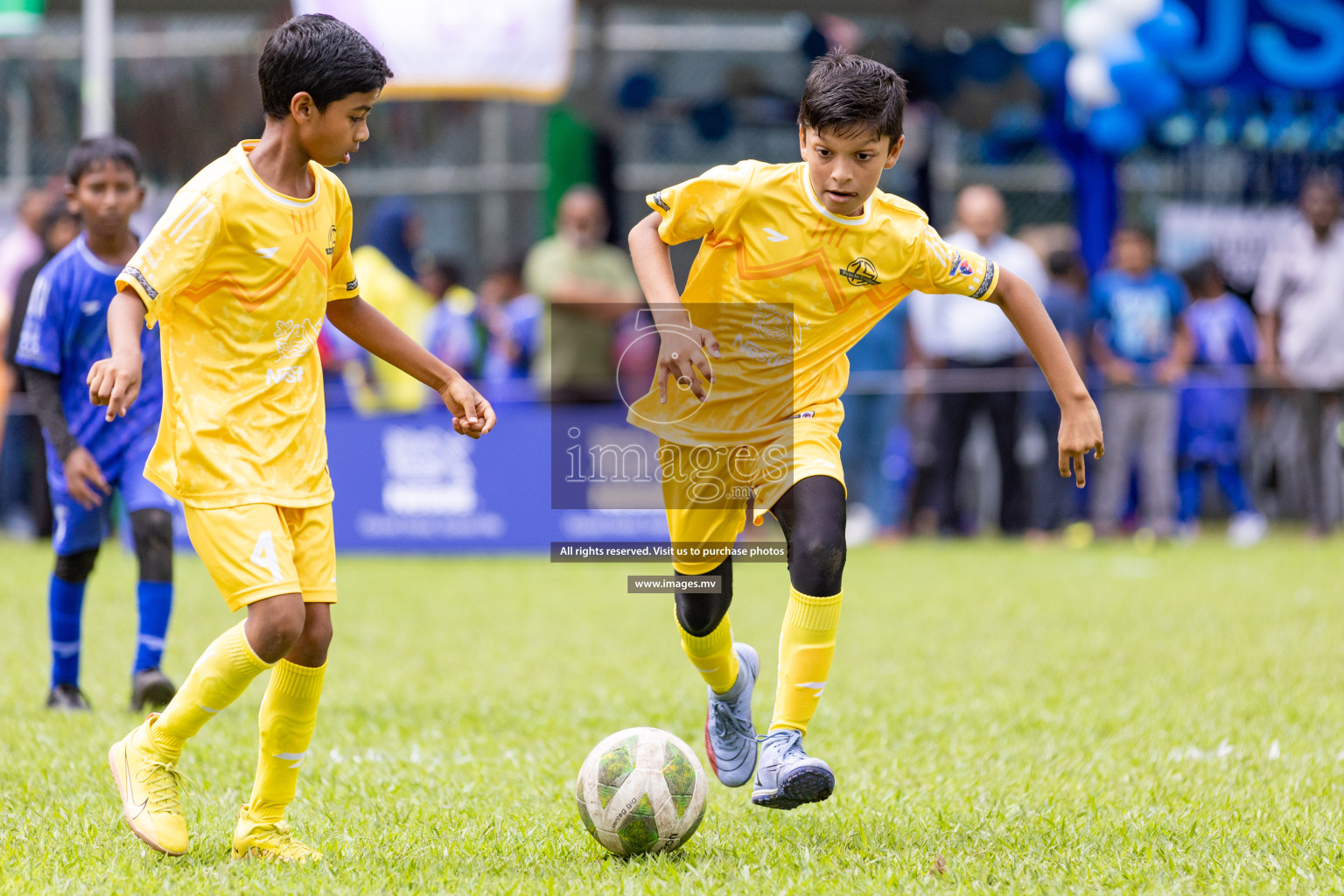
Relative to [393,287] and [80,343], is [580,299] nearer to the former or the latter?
[393,287]

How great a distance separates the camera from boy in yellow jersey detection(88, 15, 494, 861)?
12.6ft

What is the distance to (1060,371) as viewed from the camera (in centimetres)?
439

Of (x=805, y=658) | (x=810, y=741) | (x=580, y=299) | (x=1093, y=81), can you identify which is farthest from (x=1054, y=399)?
(x=805, y=658)

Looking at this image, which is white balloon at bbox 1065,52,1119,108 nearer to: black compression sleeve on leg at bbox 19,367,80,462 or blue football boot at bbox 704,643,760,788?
blue football boot at bbox 704,643,760,788

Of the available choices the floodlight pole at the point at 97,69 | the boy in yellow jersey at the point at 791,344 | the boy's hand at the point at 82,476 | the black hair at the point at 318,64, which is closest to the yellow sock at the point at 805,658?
the boy in yellow jersey at the point at 791,344

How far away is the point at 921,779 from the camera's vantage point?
16.6 ft

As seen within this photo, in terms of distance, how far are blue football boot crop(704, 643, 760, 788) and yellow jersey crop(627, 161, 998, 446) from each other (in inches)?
32.8

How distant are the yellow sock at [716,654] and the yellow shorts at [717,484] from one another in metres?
0.21

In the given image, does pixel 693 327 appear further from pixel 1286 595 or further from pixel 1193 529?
pixel 1193 529

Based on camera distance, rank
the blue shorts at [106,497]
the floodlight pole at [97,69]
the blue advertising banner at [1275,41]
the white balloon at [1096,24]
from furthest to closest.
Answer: the blue advertising banner at [1275,41]
the white balloon at [1096,24]
the floodlight pole at [97,69]
the blue shorts at [106,497]

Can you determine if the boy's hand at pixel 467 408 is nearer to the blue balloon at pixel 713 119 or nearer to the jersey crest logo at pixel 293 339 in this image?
the jersey crest logo at pixel 293 339

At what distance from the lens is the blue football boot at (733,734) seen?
16.0 ft

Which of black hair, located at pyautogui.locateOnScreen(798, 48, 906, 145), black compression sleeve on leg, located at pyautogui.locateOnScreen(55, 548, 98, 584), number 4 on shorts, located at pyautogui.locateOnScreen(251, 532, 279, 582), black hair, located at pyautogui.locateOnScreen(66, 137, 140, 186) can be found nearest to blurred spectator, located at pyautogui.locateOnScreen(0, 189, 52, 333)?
black hair, located at pyautogui.locateOnScreen(66, 137, 140, 186)

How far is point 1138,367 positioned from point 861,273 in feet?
27.6
